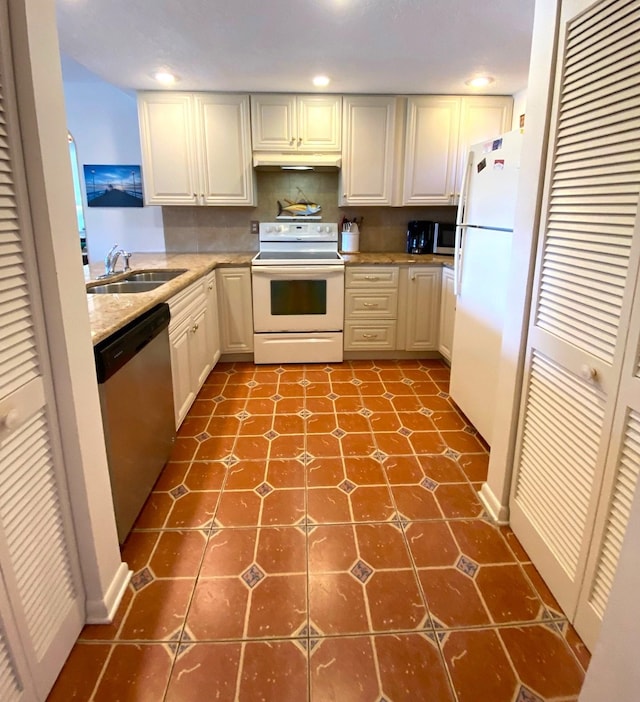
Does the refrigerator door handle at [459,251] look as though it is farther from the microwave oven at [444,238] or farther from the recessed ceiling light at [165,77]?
the recessed ceiling light at [165,77]

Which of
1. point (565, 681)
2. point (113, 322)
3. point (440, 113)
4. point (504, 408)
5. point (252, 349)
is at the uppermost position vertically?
point (440, 113)

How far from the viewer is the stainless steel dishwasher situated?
1542 millimetres

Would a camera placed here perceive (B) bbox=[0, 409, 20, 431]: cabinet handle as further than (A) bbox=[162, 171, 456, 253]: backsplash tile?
No

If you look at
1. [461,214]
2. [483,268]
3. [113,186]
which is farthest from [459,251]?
[113,186]

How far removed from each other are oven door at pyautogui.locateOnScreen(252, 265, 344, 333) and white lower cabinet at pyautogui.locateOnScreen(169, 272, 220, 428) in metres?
0.38

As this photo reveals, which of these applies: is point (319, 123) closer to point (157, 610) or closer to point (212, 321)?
point (212, 321)

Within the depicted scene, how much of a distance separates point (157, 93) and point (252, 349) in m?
2.16

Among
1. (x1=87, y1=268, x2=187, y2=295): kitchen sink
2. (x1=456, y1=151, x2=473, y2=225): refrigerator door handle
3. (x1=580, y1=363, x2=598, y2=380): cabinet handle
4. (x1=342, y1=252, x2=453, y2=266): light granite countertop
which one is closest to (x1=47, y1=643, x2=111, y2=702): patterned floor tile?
(x1=580, y1=363, x2=598, y2=380): cabinet handle

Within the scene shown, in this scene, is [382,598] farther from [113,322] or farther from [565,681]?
[113,322]

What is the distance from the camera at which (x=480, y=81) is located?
3348 mm

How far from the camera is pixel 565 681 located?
4.18ft

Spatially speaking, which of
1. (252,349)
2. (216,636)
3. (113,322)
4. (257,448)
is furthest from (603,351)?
(252,349)

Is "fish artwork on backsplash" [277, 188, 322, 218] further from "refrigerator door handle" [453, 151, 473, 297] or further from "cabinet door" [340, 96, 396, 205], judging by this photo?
"refrigerator door handle" [453, 151, 473, 297]

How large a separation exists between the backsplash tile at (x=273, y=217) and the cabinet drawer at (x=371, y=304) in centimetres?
70
